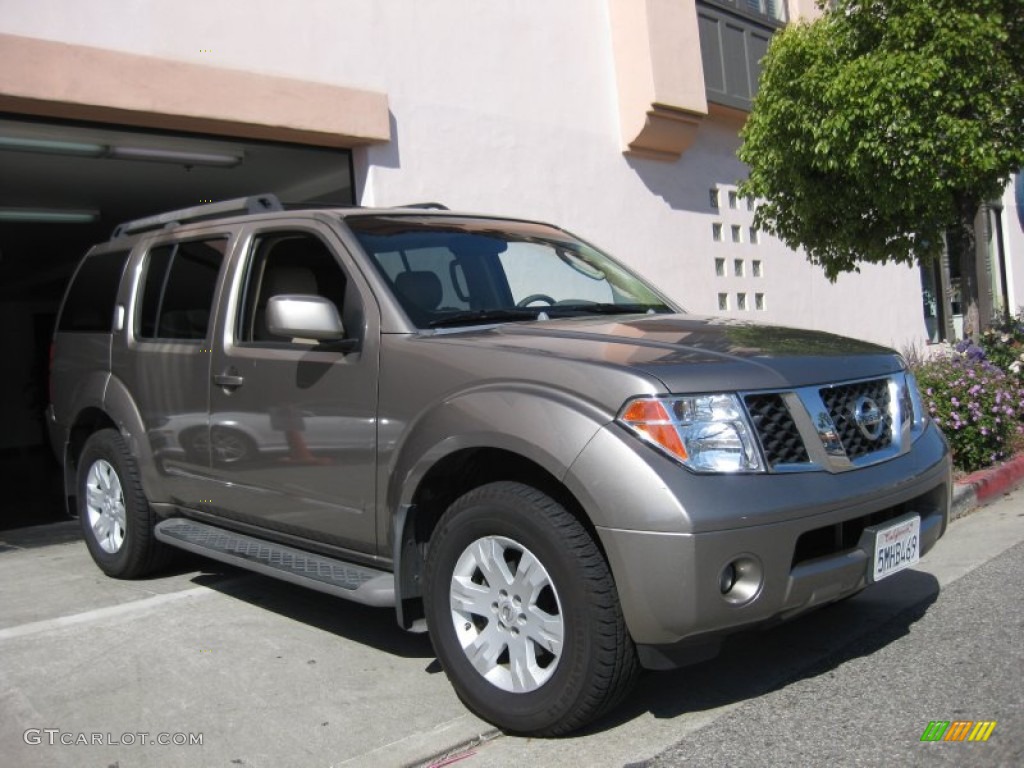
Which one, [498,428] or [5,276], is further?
[5,276]

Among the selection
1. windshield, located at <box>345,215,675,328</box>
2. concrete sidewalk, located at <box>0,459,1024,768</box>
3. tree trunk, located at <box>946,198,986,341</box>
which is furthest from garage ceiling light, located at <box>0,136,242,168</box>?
tree trunk, located at <box>946,198,986,341</box>

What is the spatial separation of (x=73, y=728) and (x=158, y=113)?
5.08 metres

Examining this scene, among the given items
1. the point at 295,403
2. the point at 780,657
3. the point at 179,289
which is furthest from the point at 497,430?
the point at 179,289

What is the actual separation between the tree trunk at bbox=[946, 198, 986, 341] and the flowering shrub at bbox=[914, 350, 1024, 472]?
5.41ft

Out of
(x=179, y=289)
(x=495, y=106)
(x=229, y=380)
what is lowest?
(x=229, y=380)

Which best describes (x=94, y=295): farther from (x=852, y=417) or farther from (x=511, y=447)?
(x=852, y=417)

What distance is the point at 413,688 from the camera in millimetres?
4008

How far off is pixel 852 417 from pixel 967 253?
6633 millimetres

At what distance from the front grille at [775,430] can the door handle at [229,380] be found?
242 cm

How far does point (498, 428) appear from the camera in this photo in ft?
11.2

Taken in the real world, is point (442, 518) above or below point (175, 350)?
below

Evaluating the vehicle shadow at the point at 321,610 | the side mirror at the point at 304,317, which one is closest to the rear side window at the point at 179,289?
the side mirror at the point at 304,317

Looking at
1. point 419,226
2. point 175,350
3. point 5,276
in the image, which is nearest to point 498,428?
point 419,226

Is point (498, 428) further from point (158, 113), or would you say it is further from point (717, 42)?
point (717, 42)
